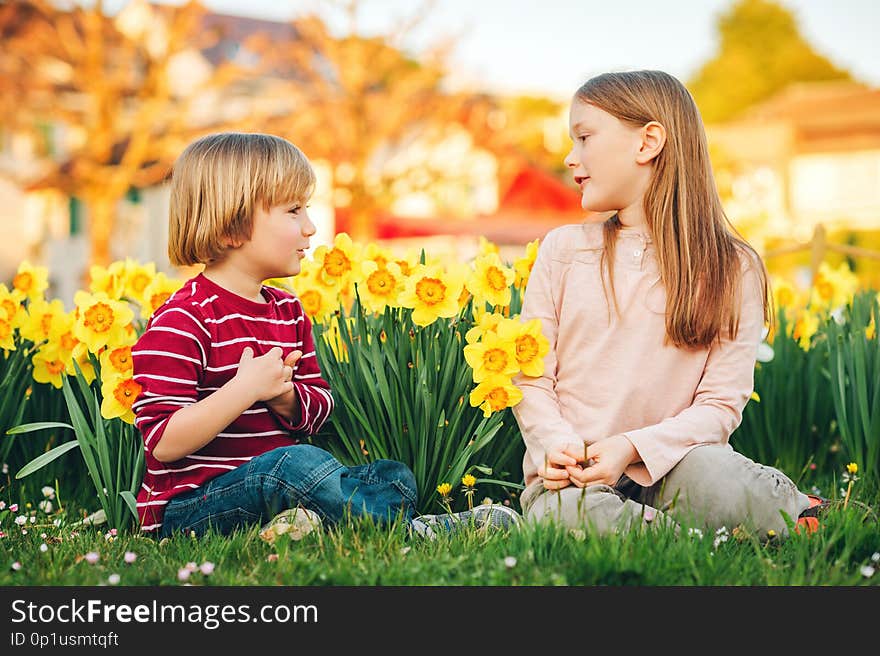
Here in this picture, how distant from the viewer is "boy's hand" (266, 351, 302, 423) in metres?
2.41

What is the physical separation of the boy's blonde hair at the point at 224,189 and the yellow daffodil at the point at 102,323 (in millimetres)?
300

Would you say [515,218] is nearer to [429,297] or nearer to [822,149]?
[822,149]

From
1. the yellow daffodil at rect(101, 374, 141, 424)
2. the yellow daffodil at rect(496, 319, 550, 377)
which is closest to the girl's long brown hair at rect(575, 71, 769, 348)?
the yellow daffodil at rect(496, 319, 550, 377)

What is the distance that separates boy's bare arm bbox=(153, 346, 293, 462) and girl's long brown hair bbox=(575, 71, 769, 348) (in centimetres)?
88

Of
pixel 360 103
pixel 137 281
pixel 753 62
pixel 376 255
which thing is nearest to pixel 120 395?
pixel 137 281

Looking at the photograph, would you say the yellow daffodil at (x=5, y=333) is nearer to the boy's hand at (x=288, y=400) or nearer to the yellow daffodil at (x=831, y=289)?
the boy's hand at (x=288, y=400)

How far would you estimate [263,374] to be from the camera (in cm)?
227

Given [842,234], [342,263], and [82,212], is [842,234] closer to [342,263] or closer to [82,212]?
[342,263]

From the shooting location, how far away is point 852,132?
103ft

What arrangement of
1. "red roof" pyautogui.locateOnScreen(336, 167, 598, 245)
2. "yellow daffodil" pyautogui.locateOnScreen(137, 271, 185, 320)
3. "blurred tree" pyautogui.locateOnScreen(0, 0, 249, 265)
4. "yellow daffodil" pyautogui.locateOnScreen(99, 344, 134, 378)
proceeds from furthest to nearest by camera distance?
"red roof" pyautogui.locateOnScreen(336, 167, 598, 245)
"blurred tree" pyautogui.locateOnScreen(0, 0, 249, 265)
"yellow daffodil" pyautogui.locateOnScreen(137, 271, 185, 320)
"yellow daffodil" pyautogui.locateOnScreen(99, 344, 134, 378)

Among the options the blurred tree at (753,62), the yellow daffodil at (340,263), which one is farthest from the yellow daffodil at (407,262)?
the blurred tree at (753,62)

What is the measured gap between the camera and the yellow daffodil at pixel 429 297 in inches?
101

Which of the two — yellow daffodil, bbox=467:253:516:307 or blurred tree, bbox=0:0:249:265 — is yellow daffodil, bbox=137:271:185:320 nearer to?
yellow daffodil, bbox=467:253:516:307
